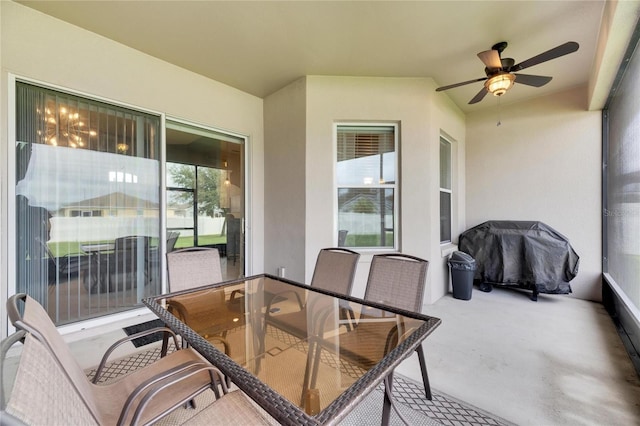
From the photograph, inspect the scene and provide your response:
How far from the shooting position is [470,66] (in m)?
3.23

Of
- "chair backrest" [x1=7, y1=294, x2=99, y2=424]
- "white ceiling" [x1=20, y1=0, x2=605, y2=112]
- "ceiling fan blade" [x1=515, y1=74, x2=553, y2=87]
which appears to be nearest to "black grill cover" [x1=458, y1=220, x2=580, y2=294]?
"ceiling fan blade" [x1=515, y1=74, x2=553, y2=87]

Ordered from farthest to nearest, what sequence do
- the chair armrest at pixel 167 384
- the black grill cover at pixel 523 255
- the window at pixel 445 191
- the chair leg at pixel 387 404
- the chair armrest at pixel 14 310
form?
the window at pixel 445 191
the black grill cover at pixel 523 255
the chair leg at pixel 387 404
the chair armrest at pixel 167 384
the chair armrest at pixel 14 310

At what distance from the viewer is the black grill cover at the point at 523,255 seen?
11.7 feet

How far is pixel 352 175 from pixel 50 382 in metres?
3.35

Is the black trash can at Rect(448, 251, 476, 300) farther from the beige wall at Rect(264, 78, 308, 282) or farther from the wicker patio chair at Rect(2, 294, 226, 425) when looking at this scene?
the wicker patio chair at Rect(2, 294, 226, 425)

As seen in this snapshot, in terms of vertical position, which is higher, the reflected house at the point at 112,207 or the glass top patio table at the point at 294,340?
the reflected house at the point at 112,207

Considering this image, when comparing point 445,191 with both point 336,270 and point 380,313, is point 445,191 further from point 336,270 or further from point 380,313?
point 380,313

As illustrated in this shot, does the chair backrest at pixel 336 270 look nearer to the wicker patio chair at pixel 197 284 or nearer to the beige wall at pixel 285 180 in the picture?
the wicker patio chair at pixel 197 284

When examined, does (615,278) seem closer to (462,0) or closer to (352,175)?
(352,175)

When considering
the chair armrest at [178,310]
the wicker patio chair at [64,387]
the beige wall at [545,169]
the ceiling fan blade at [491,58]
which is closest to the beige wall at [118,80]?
the chair armrest at [178,310]

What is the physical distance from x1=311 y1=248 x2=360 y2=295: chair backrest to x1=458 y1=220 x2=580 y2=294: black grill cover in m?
2.92

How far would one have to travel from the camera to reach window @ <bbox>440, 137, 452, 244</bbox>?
4234mm

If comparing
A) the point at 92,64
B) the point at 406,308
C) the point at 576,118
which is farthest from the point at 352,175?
the point at 576,118

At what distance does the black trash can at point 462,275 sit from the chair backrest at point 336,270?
7.59ft
